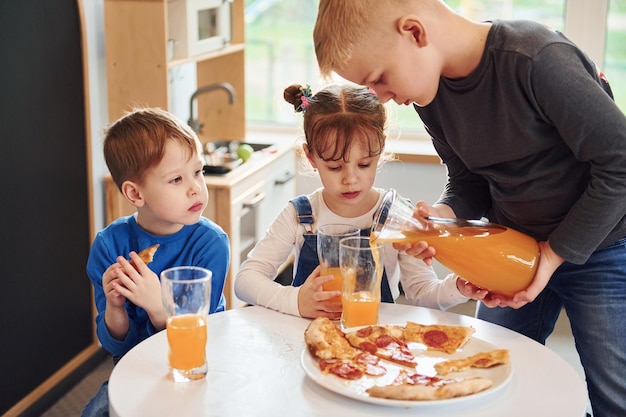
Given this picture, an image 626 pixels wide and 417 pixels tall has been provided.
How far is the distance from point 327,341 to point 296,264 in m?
0.57

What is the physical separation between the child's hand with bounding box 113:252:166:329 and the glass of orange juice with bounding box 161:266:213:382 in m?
0.27

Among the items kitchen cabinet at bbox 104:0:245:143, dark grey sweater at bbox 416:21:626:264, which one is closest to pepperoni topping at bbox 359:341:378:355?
dark grey sweater at bbox 416:21:626:264

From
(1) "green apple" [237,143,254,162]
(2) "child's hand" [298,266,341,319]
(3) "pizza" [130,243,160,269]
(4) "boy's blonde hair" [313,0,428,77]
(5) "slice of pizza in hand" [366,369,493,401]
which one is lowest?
(1) "green apple" [237,143,254,162]

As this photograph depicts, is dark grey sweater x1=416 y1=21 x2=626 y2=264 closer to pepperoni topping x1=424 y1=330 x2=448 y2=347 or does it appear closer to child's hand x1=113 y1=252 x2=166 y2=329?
pepperoni topping x1=424 y1=330 x2=448 y2=347

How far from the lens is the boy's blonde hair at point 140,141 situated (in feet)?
5.69

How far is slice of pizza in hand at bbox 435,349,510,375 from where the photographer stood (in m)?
1.33

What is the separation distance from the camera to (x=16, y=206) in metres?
2.47

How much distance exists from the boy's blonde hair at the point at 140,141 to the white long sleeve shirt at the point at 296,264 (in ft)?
0.89

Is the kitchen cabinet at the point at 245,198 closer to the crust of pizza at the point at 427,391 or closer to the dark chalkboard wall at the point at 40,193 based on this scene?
the dark chalkboard wall at the point at 40,193

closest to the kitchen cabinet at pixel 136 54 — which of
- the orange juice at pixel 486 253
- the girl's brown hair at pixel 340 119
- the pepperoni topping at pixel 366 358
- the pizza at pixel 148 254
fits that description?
the girl's brown hair at pixel 340 119

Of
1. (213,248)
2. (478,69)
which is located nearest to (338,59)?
(478,69)

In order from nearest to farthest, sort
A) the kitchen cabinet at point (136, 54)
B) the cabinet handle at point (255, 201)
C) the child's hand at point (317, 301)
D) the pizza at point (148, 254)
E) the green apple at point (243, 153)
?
the child's hand at point (317, 301) < the pizza at point (148, 254) < the kitchen cabinet at point (136, 54) < the cabinet handle at point (255, 201) < the green apple at point (243, 153)

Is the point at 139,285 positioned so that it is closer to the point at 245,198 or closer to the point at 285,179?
the point at 245,198

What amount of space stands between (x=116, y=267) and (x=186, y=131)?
355mm
